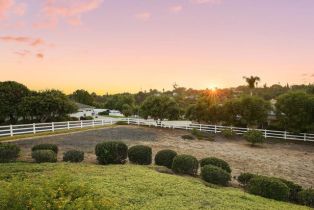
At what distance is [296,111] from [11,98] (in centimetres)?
3631

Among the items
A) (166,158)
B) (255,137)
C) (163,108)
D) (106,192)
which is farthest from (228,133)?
(106,192)

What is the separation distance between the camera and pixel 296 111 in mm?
31531

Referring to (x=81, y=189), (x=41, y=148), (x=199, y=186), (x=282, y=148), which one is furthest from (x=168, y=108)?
(x=81, y=189)

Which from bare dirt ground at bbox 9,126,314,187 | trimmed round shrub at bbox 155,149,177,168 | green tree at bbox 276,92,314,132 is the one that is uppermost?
green tree at bbox 276,92,314,132

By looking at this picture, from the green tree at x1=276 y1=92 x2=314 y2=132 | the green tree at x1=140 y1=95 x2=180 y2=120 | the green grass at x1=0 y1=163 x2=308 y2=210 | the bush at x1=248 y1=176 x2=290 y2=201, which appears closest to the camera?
the green grass at x1=0 y1=163 x2=308 y2=210

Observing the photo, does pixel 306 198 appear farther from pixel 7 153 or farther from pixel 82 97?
pixel 82 97

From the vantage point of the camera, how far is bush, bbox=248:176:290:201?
1170cm

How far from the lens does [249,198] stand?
1071 cm

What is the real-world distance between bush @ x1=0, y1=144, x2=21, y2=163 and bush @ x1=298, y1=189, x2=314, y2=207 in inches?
541

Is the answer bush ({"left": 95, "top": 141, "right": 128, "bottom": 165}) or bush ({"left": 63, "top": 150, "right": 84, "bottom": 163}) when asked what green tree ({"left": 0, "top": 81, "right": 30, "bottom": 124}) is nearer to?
bush ({"left": 63, "top": 150, "right": 84, "bottom": 163})

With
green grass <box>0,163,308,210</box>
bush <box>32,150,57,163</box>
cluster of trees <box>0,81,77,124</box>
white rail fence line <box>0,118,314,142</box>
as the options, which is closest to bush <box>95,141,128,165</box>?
green grass <box>0,163,308,210</box>

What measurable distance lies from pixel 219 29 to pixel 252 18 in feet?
10.1

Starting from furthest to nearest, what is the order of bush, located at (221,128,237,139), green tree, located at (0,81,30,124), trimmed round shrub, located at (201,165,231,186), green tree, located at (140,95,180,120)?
1. green tree, located at (140,95,180,120)
2. green tree, located at (0,81,30,124)
3. bush, located at (221,128,237,139)
4. trimmed round shrub, located at (201,165,231,186)

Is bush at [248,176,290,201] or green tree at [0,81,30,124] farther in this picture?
green tree at [0,81,30,124]
